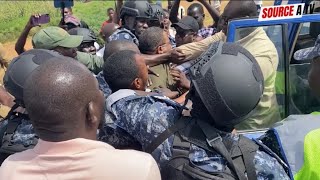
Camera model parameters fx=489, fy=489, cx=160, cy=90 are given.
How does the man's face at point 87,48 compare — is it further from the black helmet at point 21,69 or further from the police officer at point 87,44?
the black helmet at point 21,69

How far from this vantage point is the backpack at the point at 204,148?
82.0 inches

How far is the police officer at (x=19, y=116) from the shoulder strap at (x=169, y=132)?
0.75 meters

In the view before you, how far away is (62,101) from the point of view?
178cm

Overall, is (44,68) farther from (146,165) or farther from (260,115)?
(260,115)

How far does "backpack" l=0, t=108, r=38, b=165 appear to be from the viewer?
266 centimetres

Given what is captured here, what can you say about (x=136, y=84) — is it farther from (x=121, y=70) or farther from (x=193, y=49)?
(x=193, y=49)

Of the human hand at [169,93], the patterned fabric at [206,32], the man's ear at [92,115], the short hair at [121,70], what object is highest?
the man's ear at [92,115]

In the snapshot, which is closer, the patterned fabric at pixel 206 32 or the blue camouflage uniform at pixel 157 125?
the blue camouflage uniform at pixel 157 125

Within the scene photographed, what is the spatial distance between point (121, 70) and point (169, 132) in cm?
70

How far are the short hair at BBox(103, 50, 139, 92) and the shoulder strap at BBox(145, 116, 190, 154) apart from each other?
61cm

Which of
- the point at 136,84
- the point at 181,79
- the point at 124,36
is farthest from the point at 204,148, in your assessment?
the point at 124,36

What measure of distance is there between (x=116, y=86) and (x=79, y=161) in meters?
1.16

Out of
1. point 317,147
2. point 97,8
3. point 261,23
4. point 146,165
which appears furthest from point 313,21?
point 97,8

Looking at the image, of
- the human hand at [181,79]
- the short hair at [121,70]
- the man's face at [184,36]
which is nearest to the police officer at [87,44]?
the man's face at [184,36]
